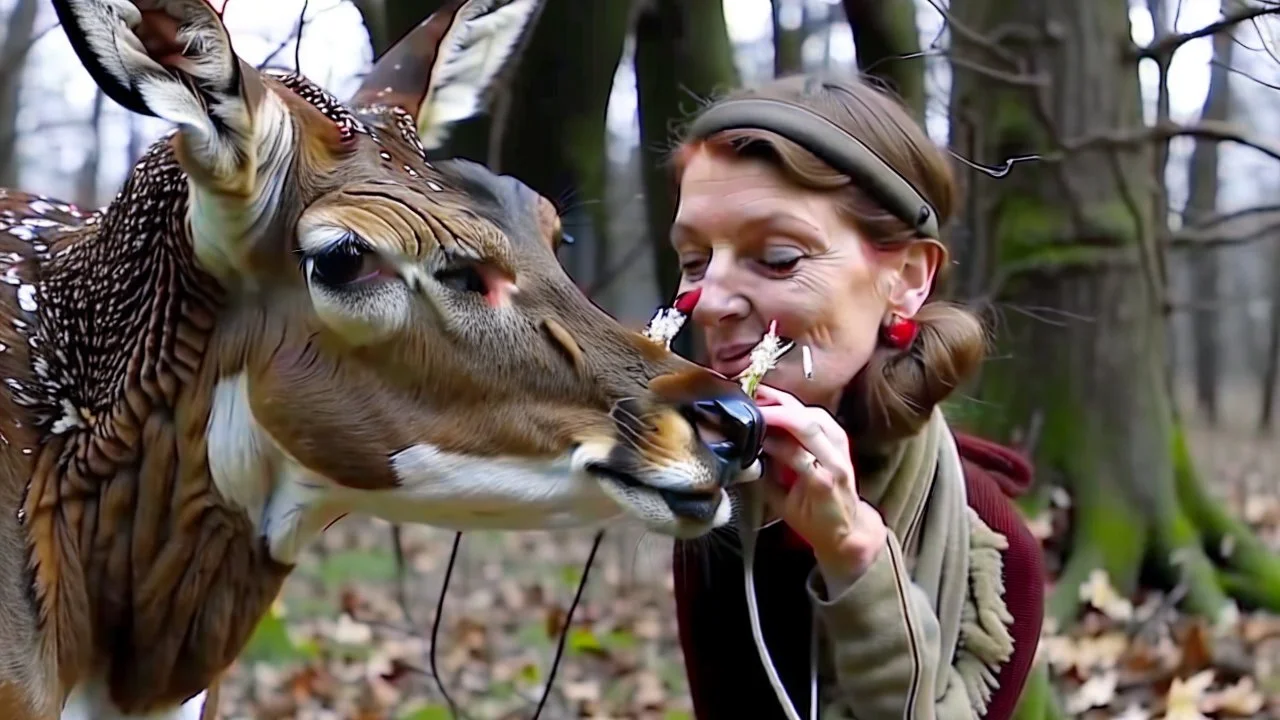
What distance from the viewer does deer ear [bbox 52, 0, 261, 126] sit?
199cm

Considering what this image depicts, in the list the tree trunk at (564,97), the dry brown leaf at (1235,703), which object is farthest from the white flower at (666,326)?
the dry brown leaf at (1235,703)

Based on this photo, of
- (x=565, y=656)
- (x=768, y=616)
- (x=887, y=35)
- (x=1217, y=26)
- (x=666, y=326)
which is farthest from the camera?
(x=565, y=656)

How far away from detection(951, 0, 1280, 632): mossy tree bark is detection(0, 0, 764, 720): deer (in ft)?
14.9

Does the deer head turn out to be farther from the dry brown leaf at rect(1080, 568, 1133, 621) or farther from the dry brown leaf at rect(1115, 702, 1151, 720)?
the dry brown leaf at rect(1080, 568, 1133, 621)

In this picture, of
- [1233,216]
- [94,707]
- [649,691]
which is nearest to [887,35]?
[1233,216]

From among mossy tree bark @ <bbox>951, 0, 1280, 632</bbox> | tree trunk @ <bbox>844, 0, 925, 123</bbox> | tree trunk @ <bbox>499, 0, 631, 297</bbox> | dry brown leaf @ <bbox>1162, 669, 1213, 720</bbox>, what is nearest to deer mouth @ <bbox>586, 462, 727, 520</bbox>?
tree trunk @ <bbox>499, 0, 631, 297</bbox>

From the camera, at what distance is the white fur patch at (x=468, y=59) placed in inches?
112

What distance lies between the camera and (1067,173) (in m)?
6.96

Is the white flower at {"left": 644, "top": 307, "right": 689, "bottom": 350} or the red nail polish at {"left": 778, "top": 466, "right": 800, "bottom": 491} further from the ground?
the white flower at {"left": 644, "top": 307, "right": 689, "bottom": 350}

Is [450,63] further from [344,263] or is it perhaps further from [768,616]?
[768,616]

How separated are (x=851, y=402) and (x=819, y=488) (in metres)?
0.42

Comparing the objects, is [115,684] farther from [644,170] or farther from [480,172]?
[644,170]

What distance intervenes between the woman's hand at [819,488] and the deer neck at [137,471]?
3.05ft

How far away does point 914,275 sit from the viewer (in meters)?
2.96
